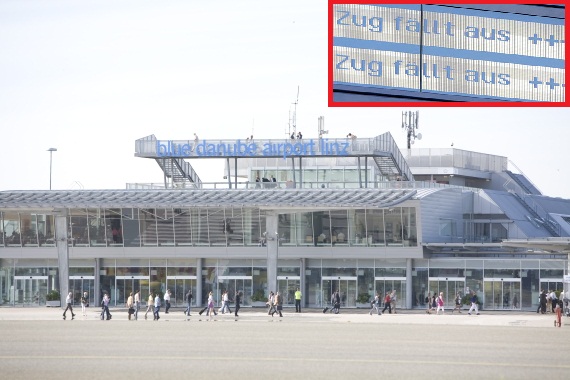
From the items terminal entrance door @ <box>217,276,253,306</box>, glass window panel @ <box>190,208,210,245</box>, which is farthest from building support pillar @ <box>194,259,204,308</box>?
glass window panel @ <box>190,208,210,245</box>

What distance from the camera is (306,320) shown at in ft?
234

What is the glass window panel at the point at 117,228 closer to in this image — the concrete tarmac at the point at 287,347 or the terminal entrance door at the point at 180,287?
the terminal entrance door at the point at 180,287

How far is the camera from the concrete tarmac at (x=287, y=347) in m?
39.7

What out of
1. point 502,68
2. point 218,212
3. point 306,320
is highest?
point 502,68

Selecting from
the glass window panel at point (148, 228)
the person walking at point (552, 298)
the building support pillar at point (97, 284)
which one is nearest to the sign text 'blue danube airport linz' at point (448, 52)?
the glass window panel at point (148, 228)

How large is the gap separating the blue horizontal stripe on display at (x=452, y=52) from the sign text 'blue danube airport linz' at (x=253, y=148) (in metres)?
9.73

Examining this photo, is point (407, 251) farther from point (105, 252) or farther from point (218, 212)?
point (105, 252)

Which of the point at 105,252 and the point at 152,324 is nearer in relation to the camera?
the point at 152,324

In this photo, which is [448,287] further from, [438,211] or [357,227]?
[357,227]

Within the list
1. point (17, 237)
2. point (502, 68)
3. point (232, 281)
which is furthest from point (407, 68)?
point (17, 237)

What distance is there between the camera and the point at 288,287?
88.4 m

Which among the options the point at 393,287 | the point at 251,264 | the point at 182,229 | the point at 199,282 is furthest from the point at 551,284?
the point at 182,229

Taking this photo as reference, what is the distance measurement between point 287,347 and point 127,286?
1743 inches

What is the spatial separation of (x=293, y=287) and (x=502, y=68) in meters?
23.9
